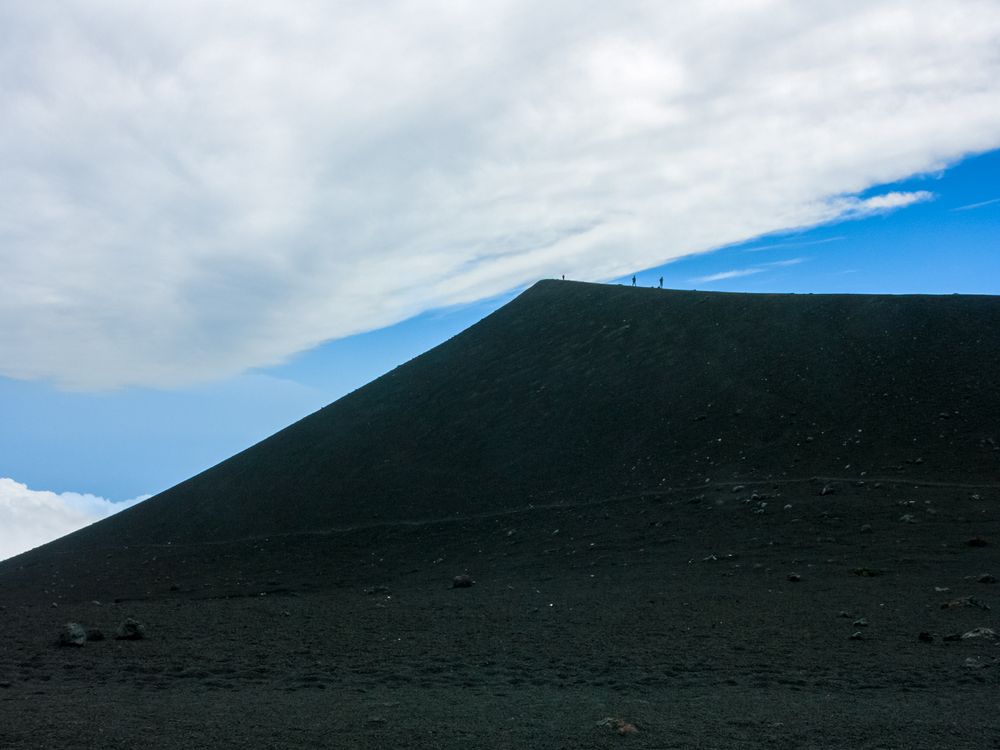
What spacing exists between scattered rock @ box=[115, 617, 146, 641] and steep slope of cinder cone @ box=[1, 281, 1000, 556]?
1083 cm

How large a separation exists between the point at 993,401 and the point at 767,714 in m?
16.9

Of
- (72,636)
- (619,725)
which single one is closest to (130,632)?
(72,636)

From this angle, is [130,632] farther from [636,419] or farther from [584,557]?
[636,419]

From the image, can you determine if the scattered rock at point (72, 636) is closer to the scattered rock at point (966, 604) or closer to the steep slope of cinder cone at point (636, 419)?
the steep slope of cinder cone at point (636, 419)

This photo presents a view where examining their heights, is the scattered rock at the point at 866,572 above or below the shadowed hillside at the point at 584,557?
below

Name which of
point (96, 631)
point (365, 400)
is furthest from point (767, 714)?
point (365, 400)

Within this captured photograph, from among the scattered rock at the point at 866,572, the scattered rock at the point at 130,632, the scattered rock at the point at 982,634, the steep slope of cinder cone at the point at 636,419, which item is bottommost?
the scattered rock at the point at 982,634

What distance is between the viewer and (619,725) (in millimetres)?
→ 7125

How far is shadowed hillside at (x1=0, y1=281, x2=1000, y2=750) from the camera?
25.7 feet

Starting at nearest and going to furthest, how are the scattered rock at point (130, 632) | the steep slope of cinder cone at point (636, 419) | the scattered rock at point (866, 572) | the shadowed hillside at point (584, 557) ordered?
the shadowed hillside at point (584, 557) < the scattered rock at point (130, 632) < the scattered rock at point (866, 572) < the steep slope of cinder cone at point (636, 419)

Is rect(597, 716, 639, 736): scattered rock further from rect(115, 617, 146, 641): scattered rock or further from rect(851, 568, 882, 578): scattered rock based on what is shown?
rect(851, 568, 882, 578): scattered rock

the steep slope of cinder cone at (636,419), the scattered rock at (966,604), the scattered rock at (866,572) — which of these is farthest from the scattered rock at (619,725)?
the steep slope of cinder cone at (636,419)

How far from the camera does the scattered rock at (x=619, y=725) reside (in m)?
7.00

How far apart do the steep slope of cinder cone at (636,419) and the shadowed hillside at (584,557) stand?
0.40 feet
